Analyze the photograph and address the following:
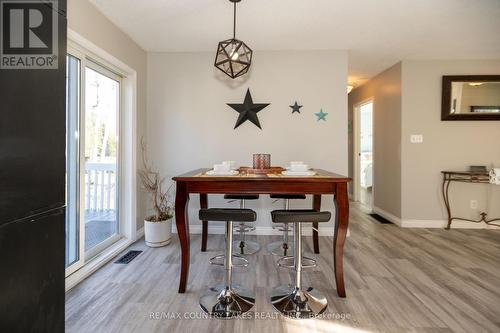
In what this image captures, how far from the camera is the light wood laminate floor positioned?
167 cm

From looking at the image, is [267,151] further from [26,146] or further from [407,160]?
[26,146]

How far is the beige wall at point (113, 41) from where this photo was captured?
215 centimetres

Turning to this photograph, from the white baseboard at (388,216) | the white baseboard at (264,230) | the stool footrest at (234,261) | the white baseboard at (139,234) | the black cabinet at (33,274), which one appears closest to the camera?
the black cabinet at (33,274)

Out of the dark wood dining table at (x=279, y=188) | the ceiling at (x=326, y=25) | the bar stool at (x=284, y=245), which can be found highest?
the ceiling at (x=326, y=25)

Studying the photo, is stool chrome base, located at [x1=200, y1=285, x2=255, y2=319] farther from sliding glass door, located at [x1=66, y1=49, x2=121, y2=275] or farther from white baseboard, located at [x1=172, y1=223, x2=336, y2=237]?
white baseboard, located at [x1=172, y1=223, x2=336, y2=237]

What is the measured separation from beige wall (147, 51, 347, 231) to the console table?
5.34 ft

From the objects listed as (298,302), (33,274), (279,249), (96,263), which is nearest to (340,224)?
(298,302)

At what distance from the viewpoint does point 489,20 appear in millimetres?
2660

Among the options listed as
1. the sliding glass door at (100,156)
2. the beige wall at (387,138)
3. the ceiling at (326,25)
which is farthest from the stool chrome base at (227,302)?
the beige wall at (387,138)

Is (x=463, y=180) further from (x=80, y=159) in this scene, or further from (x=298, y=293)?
(x=80, y=159)

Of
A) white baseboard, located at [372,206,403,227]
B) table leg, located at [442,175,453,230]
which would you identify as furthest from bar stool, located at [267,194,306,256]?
table leg, located at [442,175,453,230]

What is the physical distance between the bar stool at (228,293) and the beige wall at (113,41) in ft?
6.09

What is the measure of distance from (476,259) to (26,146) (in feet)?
12.6

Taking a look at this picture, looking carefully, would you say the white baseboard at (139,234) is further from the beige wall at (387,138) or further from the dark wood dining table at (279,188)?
the beige wall at (387,138)
